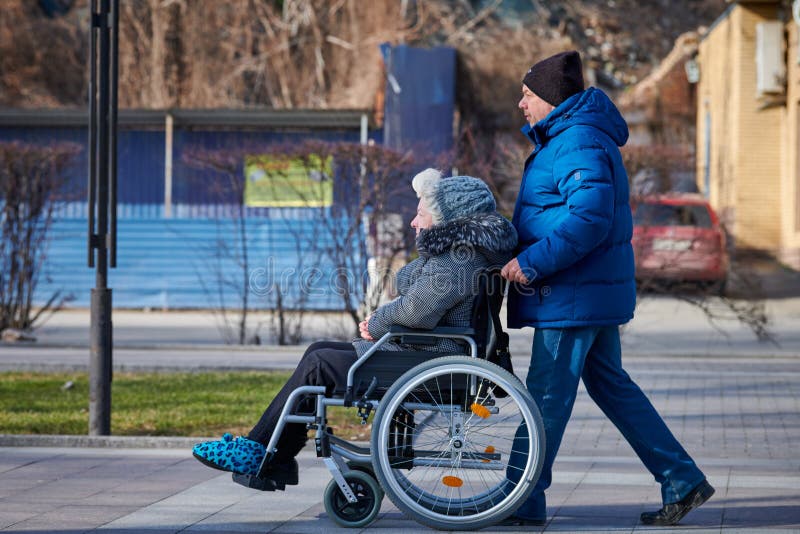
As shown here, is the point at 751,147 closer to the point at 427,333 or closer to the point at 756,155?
the point at 756,155

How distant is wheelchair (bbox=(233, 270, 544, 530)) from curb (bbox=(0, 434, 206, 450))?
235cm

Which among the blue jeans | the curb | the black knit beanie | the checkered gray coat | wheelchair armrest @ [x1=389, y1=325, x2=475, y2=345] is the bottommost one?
the curb

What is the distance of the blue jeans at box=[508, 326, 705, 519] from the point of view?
531 centimetres

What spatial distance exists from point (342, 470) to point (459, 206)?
1208 mm

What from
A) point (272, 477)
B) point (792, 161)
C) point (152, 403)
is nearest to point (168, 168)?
point (792, 161)

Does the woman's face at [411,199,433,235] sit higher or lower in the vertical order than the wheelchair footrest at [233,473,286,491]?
higher

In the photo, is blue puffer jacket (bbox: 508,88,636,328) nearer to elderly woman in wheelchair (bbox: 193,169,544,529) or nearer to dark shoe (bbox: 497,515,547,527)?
elderly woman in wheelchair (bbox: 193,169,544,529)

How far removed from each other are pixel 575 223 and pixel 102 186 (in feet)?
12.2

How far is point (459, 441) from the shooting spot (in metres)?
5.22

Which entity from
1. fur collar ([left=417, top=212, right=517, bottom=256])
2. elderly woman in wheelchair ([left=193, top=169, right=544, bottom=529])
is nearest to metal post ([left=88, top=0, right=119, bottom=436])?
elderly woman in wheelchair ([left=193, top=169, right=544, bottom=529])

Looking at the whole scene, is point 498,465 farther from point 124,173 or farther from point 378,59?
point 378,59

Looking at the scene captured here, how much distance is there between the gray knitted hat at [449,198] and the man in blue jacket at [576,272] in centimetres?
21

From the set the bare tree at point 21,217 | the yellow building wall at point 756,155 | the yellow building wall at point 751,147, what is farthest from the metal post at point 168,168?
the yellow building wall at point 756,155

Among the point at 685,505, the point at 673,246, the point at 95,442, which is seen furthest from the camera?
the point at 673,246
